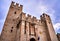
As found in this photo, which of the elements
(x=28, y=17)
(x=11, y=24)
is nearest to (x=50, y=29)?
(x=28, y=17)

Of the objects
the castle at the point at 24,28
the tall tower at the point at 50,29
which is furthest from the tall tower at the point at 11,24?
the tall tower at the point at 50,29

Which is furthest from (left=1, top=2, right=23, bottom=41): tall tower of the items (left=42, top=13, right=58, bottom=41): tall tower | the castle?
(left=42, top=13, right=58, bottom=41): tall tower

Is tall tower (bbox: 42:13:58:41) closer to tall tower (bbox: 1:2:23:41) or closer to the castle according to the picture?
the castle

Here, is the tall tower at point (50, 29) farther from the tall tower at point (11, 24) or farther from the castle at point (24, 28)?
the tall tower at point (11, 24)

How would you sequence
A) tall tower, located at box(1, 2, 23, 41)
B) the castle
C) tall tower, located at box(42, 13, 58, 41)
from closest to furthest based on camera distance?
1. the castle
2. tall tower, located at box(1, 2, 23, 41)
3. tall tower, located at box(42, 13, 58, 41)

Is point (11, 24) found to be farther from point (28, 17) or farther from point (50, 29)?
point (50, 29)

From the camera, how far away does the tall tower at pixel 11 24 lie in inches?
567

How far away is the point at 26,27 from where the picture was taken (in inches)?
527

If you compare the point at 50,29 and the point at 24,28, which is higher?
the point at 50,29

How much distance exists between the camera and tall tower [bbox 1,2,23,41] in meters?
14.4

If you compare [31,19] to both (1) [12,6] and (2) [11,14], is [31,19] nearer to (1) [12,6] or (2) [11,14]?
(2) [11,14]

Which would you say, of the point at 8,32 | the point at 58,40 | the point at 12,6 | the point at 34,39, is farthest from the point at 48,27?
the point at 12,6

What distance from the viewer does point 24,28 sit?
13125 mm

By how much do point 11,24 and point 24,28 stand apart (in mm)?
4014
